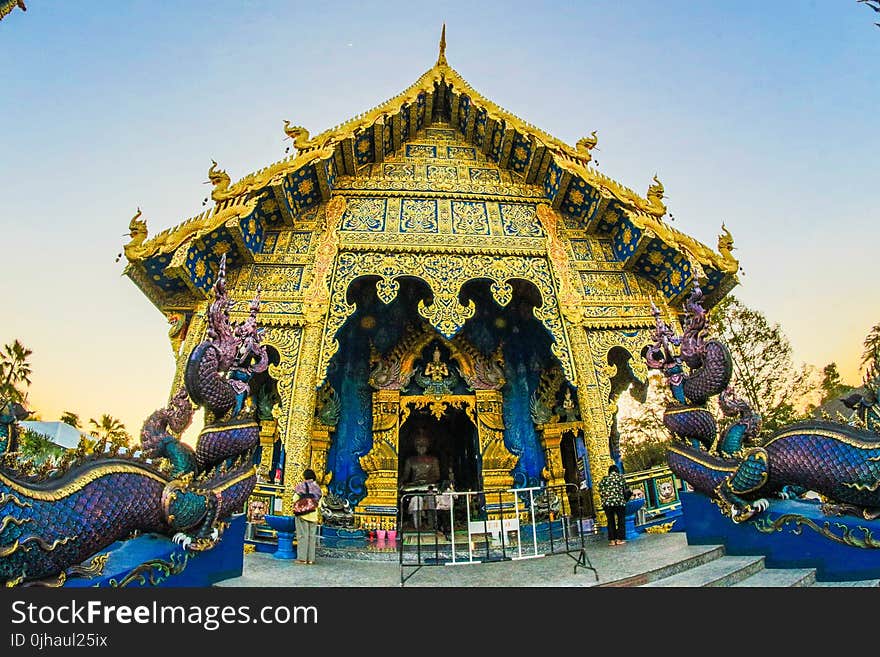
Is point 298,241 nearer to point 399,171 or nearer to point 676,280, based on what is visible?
point 399,171

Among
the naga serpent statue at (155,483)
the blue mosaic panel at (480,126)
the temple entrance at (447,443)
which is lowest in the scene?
the naga serpent statue at (155,483)

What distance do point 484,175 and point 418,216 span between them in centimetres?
177

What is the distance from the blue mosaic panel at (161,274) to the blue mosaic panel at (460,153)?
17.9 ft

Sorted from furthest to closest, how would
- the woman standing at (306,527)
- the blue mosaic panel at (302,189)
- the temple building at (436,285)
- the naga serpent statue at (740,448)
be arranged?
the blue mosaic panel at (302,189)
the temple building at (436,285)
the woman standing at (306,527)
the naga serpent statue at (740,448)

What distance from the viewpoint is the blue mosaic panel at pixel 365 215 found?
823 cm

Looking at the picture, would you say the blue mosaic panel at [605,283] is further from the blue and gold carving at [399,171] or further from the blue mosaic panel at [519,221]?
the blue and gold carving at [399,171]

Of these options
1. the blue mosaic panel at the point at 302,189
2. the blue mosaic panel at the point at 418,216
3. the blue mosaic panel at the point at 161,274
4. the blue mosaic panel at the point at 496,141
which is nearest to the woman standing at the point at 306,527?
the blue mosaic panel at the point at 161,274

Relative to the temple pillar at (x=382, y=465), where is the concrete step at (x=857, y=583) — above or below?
below

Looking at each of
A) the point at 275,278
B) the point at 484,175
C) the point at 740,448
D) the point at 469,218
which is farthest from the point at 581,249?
the point at 275,278

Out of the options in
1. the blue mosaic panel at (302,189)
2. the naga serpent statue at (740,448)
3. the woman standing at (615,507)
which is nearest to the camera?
the naga serpent statue at (740,448)

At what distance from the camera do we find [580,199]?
859 centimetres

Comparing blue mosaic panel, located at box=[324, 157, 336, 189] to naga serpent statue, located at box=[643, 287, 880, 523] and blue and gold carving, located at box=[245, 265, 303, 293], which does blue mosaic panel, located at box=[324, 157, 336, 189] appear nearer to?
blue and gold carving, located at box=[245, 265, 303, 293]

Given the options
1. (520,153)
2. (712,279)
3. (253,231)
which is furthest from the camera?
(520,153)

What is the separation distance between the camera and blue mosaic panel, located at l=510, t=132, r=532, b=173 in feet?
28.9
